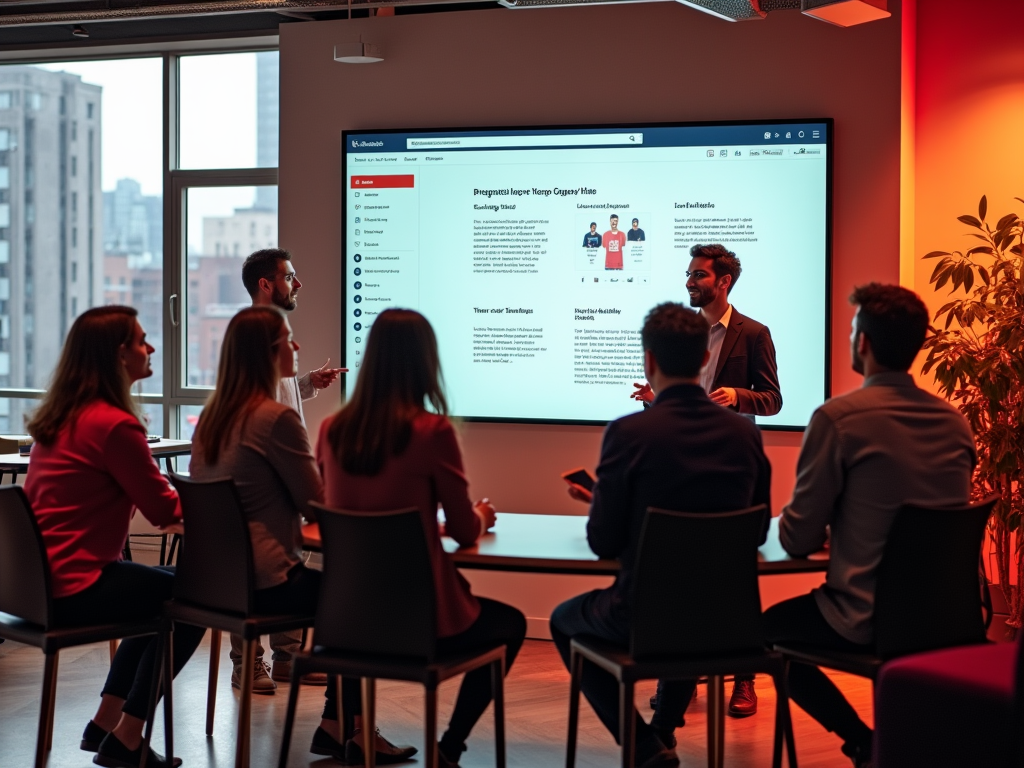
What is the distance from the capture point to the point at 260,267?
4.48 m

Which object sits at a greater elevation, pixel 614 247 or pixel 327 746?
pixel 614 247

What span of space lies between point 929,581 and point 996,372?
186 cm

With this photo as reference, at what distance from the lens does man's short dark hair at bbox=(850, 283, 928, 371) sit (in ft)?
9.21

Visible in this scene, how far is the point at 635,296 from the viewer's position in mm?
4992

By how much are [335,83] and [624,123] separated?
143 cm

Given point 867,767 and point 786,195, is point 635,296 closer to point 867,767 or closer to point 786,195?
point 786,195

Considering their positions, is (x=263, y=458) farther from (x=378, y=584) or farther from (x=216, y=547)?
(x=378, y=584)

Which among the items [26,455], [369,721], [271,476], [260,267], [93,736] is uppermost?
[260,267]

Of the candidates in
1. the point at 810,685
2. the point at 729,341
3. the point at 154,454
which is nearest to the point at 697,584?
the point at 810,685

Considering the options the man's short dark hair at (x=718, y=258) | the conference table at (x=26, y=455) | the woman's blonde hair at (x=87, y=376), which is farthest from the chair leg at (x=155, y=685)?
the man's short dark hair at (x=718, y=258)

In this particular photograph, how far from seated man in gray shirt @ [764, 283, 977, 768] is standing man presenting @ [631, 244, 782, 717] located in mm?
1401

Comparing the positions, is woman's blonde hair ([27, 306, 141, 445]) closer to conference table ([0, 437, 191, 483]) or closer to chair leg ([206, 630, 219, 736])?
chair leg ([206, 630, 219, 736])

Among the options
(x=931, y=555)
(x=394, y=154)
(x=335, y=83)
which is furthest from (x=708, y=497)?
(x=335, y=83)

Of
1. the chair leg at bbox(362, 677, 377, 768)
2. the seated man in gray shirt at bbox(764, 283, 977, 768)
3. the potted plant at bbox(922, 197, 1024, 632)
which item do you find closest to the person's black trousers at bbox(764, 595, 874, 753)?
the seated man in gray shirt at bbox(764, 283, 977, 768)
